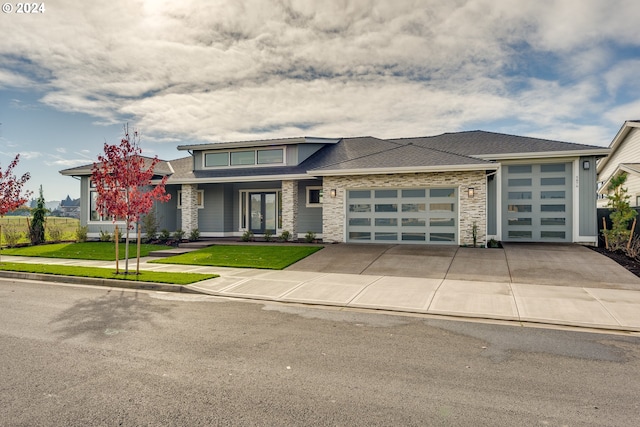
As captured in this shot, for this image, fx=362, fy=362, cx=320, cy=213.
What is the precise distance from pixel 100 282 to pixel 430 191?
1211cm

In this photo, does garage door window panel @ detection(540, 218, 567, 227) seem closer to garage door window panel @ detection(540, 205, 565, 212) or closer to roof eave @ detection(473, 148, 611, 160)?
garage door window panel @ detection(540, 205, 565, 212)

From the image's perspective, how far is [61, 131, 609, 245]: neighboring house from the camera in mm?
14648

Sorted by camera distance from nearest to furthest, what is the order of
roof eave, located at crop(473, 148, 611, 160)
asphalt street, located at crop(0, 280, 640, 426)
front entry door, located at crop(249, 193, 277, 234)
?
asphalt street, located at crop(0, 280, 640, 426) → roof eave, located at crop(473, 148, 611, 160) → front entry door, located at crop(249, 193, 277, 234)

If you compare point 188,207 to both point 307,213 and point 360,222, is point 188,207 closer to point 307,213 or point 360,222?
point 307,213

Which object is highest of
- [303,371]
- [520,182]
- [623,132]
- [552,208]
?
[623,132]

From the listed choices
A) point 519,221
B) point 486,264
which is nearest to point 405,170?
point 486,264

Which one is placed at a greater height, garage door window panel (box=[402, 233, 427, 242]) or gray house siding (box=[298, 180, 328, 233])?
gray house siding (box=[298, 180, 328, 233])

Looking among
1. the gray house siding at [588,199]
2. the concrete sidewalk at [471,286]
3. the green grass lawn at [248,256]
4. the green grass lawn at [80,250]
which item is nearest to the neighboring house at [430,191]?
the gray house siding at [588,199]

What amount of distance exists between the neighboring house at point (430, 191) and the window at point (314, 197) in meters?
0.05

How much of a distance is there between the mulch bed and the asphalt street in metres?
6.62

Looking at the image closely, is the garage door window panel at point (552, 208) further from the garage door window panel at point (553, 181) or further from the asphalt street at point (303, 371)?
the asphalt street at point (303, 371)

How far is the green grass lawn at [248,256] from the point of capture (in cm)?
1256

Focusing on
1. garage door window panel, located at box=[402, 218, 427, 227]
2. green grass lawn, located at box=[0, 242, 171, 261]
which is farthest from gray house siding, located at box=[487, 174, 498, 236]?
green grass lawn, located at box=[0, 242, 171, 261]

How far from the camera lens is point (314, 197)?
1830 cm
